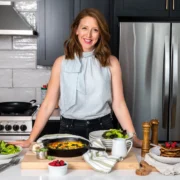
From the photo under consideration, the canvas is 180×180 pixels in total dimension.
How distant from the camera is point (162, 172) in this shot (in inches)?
68.9

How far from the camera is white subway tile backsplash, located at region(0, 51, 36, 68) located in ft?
13.1

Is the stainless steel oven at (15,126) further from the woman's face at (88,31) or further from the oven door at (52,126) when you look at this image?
the woman's face at (88,31)

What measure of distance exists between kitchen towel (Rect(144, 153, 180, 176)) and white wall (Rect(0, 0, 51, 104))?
230 centimetres

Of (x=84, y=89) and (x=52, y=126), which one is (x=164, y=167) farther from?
(x=52, y=126)

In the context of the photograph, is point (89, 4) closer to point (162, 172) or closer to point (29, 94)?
point (29, 94)

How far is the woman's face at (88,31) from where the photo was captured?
7.63 feet

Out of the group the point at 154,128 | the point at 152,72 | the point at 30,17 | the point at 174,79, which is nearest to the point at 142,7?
the point at 152,72

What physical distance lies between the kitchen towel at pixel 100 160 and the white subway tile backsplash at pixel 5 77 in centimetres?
232

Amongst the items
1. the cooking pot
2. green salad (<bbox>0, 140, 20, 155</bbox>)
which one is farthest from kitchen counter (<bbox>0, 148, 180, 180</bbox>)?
the cooking pot

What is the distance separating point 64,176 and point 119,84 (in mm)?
867

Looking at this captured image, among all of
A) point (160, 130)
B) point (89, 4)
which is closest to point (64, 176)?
point (160, 130)

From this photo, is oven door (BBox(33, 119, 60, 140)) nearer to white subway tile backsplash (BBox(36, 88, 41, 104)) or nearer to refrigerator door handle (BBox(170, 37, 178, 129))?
white subway tile backsplash (BBox(36, 88, 41, 104))

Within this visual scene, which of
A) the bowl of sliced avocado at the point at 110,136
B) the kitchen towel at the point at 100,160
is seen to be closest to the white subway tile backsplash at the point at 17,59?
the bowl of sliced avocado at the point at 110,136

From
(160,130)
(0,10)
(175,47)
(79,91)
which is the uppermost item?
(0,10)
